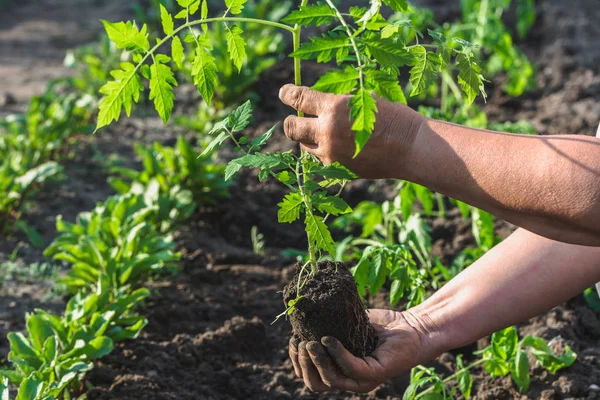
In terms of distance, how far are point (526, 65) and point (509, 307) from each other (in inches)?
138

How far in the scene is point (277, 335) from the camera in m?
3.45

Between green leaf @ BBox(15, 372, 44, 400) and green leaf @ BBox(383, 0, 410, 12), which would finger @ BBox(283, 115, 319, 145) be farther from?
green leaf @ BBox(15, 372, 44, 400)

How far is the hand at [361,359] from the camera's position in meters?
2.22

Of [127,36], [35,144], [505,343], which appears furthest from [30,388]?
[35,144]

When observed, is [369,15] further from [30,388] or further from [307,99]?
[30,388]

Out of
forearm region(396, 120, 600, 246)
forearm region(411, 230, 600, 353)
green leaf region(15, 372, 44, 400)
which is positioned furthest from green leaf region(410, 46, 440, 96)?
green leaf region(15, 372, 44, 400)

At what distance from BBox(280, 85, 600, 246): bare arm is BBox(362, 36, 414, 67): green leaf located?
0.18m

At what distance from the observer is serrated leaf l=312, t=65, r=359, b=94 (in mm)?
1654

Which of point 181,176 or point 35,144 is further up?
point 35,144

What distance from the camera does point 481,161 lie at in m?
1.87

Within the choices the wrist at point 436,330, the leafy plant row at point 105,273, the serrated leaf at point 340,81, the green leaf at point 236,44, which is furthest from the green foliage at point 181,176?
the serrated leaf at point 340,81

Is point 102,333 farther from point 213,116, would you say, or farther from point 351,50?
point 213,116

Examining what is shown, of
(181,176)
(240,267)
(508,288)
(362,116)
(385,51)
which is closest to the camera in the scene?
(362,116)

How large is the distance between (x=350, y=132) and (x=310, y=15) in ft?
0.98
